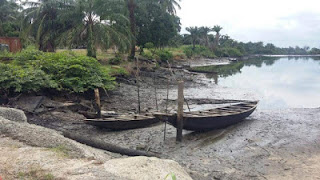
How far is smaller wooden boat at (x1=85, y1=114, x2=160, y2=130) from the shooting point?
430 inches

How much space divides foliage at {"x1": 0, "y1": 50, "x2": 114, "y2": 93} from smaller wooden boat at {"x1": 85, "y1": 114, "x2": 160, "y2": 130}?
4186mm

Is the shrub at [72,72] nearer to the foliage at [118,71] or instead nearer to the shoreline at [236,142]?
the shoreline at [236,142]

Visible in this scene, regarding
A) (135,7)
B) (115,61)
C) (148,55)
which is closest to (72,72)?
(115,61)

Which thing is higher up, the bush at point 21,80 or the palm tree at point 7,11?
the palm tree at point 7,11

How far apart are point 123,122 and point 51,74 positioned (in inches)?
245

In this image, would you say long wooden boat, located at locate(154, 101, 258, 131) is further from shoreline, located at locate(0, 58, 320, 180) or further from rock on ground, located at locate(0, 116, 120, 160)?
rock on ground, located at locate(0, 116, 120, 160)

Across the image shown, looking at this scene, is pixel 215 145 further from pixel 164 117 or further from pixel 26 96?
pixel 26 96

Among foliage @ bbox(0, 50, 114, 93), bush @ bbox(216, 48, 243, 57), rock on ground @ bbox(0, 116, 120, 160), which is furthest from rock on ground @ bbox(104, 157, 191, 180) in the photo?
bush @ bbox(216, 48, 243, 57)

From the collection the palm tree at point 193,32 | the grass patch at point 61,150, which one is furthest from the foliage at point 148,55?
the palm tree at point 193,32

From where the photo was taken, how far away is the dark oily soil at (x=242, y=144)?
26.4 feet

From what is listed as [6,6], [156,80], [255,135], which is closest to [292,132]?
[255,135]

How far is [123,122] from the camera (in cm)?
1119

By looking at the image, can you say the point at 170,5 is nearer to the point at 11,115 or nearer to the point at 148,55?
the point at 148,55

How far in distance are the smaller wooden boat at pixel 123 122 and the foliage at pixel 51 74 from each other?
13.7 ft
